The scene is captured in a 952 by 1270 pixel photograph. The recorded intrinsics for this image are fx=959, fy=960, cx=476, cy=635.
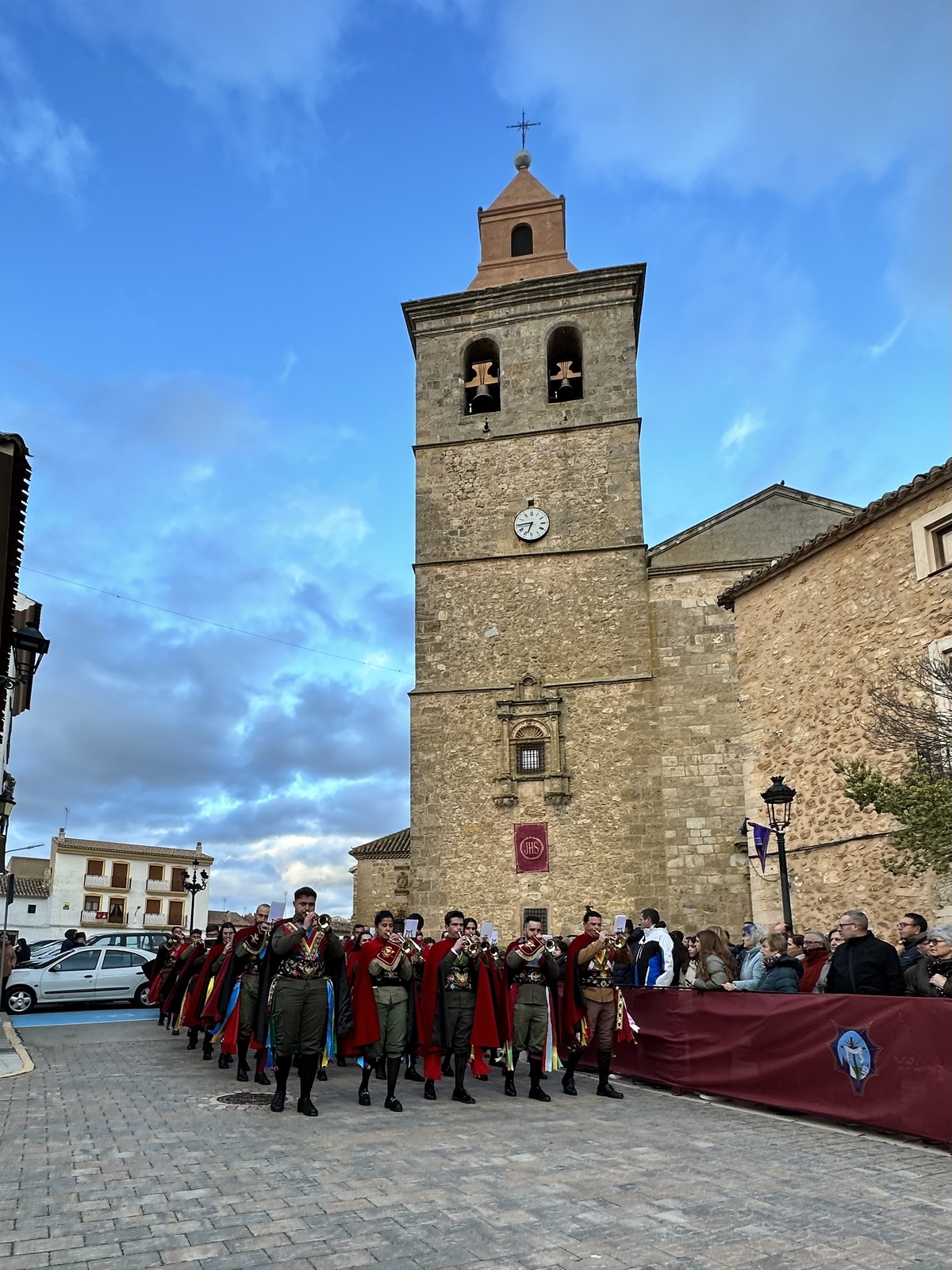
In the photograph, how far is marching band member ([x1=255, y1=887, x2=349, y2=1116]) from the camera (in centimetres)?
717

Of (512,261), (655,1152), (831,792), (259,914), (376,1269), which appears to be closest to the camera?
(376,1269)

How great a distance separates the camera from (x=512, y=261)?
26.5m

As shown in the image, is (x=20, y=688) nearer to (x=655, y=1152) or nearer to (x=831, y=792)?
(x=831, y=792)

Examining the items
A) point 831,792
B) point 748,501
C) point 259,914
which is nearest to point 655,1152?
point 259,914

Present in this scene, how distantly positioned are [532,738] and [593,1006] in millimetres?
13418

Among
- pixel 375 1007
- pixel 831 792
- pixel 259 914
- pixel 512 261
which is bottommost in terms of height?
pixel 375 1007

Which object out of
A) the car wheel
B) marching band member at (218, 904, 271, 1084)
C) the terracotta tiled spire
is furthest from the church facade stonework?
marching band member at (218, 904, 271, 1084)

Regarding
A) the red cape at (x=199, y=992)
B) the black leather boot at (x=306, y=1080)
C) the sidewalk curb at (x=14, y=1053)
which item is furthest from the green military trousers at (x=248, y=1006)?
the sidewalk curb at (x=14, y=1053)

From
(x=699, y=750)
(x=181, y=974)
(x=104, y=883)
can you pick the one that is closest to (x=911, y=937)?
(x=181, y=974)

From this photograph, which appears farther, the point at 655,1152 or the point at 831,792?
the point at 831,792

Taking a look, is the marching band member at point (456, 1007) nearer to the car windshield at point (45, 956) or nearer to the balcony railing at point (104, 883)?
the car windshield at point (45, 956)

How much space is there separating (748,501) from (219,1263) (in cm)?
2078

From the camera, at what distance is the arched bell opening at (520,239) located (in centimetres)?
2716

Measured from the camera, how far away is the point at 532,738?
72.0 feet
